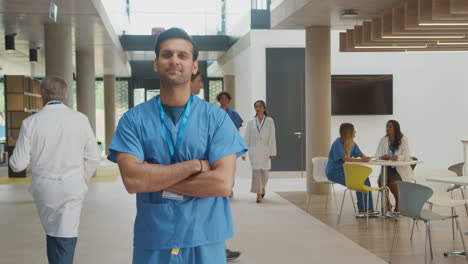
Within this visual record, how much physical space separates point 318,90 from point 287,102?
8.60 feet

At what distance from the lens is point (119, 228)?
7941 millimetres

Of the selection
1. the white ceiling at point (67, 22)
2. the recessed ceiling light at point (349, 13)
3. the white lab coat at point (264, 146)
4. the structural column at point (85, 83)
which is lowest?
the white lab coat at point (264, 146)

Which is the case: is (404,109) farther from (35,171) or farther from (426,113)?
(35,171)

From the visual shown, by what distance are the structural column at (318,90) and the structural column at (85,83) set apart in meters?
6.88

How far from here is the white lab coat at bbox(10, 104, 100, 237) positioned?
13.8 ft

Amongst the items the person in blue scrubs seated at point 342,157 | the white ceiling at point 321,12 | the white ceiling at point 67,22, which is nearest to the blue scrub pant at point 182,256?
the person in blue scrubs seated at point 342,157

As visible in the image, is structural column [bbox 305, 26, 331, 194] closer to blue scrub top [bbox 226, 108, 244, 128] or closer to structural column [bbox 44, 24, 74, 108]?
blue scrub top [bbox 226, 108, 244, 128]

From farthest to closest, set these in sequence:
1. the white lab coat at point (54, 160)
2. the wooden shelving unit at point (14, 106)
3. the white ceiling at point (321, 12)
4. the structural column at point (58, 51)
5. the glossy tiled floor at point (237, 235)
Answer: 1. the wooden shelving unit at point (14, 106)
2. the structural column at point (58, 51)
3. the white ceiling at point (321, 12)
4. the glossy tiled floor at point (237, 235)
5. the white lab coat at point (54, 160)

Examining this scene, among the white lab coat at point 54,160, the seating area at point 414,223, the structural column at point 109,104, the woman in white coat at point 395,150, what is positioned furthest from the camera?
the structural column at point 109,104

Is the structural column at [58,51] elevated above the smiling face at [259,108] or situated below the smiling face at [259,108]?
above

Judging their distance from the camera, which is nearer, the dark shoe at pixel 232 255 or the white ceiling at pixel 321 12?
the dark shoe at pixel 232 255

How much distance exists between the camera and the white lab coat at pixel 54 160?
4.20 metres

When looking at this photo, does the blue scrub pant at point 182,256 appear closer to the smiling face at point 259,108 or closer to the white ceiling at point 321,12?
the white ceiling at point 321,12

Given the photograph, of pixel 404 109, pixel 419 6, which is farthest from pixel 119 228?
pixel 404 109
